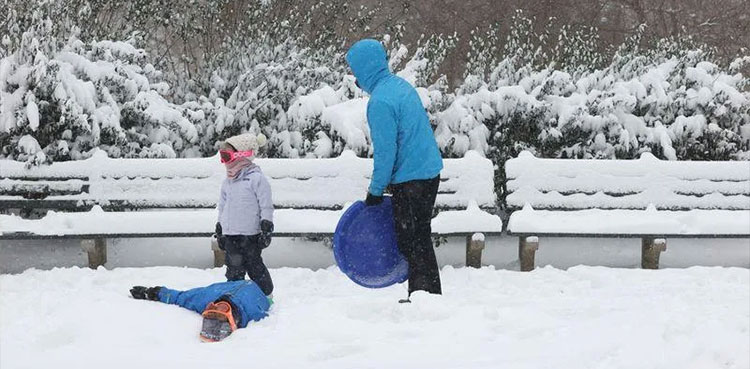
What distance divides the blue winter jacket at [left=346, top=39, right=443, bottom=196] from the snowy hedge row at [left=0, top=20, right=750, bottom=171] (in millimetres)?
2306

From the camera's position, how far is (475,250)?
22.8ft

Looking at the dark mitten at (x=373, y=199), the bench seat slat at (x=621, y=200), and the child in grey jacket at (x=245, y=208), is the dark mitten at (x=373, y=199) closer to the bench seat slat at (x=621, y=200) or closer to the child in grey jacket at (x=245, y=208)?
the child in grey jacket at (x=245, y=208)

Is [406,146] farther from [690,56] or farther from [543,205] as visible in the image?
[690,56]

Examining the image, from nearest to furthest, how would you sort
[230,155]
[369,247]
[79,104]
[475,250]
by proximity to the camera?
[369,247] < [230,155] < [475,250] < [79,104]

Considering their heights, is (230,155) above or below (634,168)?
above

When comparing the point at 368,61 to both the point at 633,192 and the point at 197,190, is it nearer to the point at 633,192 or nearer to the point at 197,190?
the point at 197,190

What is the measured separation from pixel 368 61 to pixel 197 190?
104 inches

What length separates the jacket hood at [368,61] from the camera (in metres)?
5.15

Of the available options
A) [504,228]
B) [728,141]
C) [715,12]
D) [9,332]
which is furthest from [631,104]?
[715,12]

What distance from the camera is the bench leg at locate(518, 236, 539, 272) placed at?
695cm

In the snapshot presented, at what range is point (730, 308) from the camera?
5379 millimetres

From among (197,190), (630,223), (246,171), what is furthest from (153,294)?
(630,223)

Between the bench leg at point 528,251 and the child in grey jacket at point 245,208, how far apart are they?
2.30 m

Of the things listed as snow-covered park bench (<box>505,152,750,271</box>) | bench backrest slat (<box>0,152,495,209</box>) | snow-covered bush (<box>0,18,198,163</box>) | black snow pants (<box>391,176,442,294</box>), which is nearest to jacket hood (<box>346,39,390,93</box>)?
black snow pants (<box>391,176,442,294</box>)
